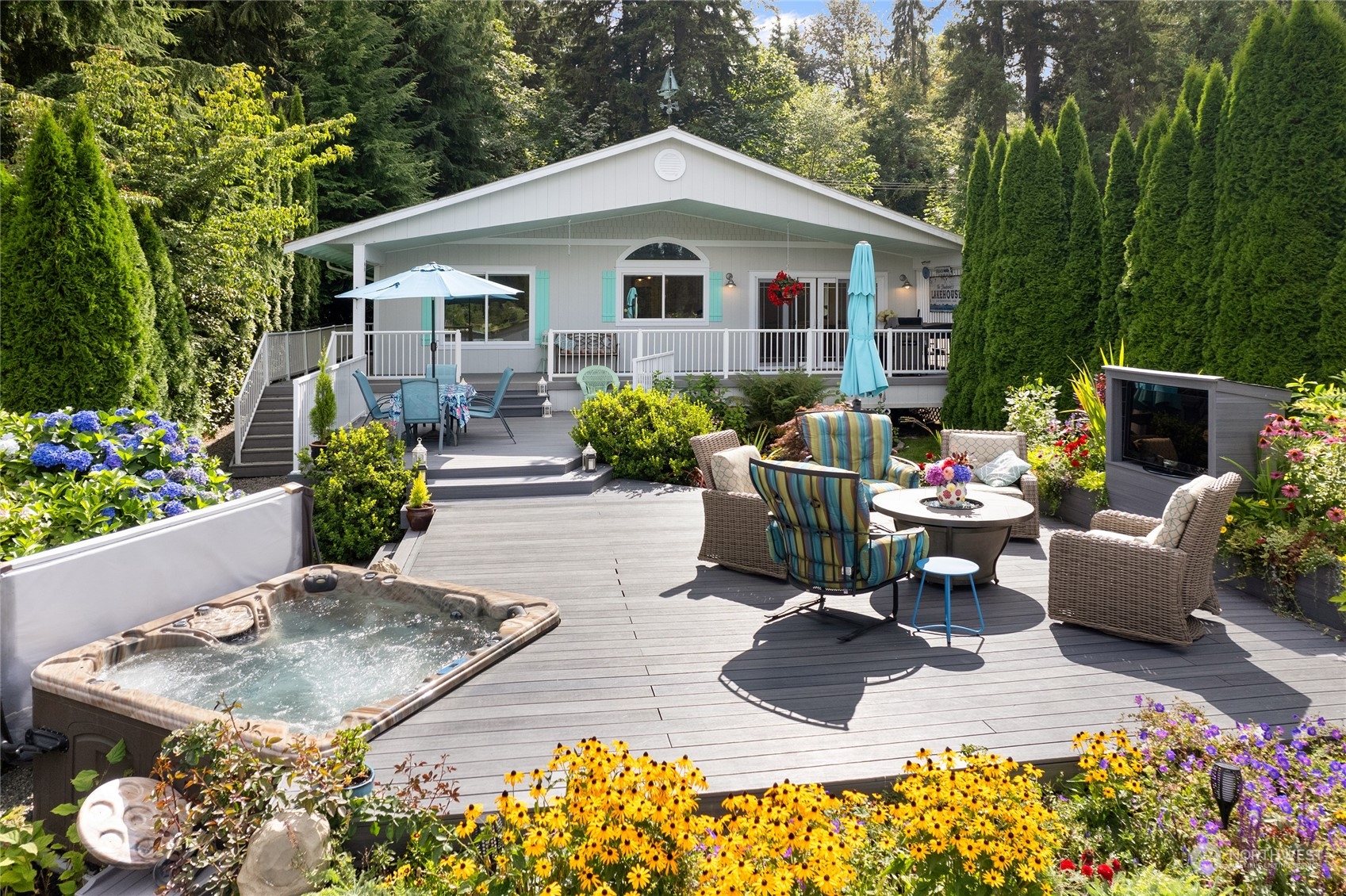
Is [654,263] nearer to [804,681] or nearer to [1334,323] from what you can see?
[1334,323]

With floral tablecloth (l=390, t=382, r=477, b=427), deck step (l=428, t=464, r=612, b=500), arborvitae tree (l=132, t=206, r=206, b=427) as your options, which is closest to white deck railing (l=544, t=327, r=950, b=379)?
floral tablecloth (l=390, t=382, r=477, b=427)

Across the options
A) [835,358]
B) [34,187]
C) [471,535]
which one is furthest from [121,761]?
[835,358]

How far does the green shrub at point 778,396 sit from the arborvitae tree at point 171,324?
6791 millimetres

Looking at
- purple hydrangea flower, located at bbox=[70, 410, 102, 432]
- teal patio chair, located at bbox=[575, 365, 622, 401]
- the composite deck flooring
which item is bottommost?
the composite deck flooring

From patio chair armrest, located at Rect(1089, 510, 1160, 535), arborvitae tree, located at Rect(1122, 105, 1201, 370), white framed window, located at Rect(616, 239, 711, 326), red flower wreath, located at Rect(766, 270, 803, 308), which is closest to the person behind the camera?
patio chair armrest, located at Rect(1089, 510, 1160, 535)

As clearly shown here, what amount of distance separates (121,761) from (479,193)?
11.6 meters

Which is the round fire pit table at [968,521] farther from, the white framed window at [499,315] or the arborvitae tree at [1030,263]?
the white framed window at [499,315]

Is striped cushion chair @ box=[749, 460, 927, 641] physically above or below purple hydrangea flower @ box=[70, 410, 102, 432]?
below

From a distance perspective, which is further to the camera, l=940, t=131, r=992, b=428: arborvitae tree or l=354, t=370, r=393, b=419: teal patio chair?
l=940, t=131, r=992, b=428: arborvitae tree

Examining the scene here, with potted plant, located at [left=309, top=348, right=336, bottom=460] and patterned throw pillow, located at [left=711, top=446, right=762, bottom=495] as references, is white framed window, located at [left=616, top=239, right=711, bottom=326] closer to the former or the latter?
potted plant, located at [left=309, top=348, right=336, bottom=460]

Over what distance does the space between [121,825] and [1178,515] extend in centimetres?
507

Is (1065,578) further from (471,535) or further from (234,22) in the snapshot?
(234,22)

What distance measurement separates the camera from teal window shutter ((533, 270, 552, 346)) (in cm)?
1641

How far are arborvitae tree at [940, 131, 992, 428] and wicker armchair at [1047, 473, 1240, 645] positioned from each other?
8.33 m
